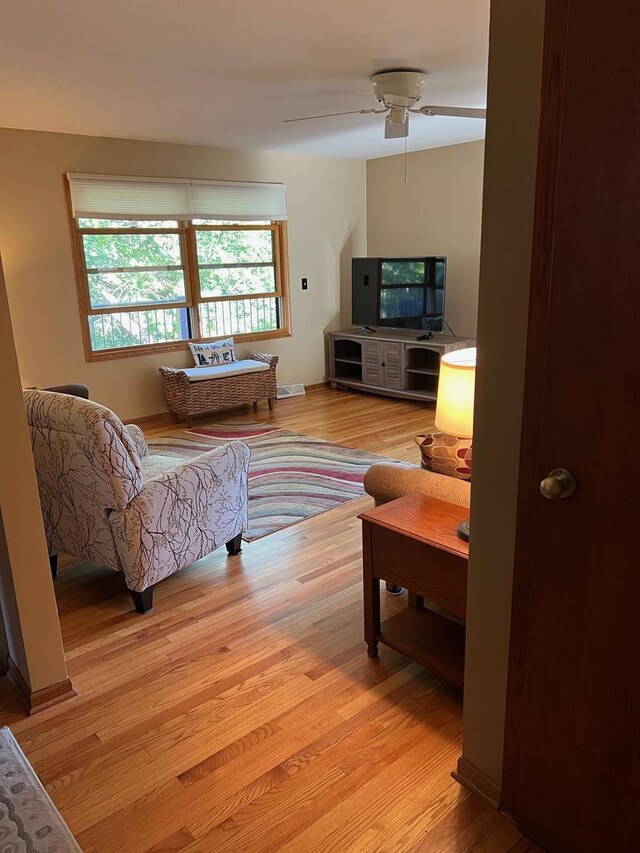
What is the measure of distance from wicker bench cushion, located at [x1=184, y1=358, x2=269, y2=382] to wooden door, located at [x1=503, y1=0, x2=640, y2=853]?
444 cm

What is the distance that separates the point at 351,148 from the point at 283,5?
12.3 feet

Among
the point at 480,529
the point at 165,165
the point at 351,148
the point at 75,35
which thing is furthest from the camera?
the point at 351,148

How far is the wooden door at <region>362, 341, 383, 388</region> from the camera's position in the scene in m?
6.53

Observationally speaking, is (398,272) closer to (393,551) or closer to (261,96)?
(261,96)

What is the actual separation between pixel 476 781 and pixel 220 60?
134 inches

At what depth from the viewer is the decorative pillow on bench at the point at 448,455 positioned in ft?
7.72

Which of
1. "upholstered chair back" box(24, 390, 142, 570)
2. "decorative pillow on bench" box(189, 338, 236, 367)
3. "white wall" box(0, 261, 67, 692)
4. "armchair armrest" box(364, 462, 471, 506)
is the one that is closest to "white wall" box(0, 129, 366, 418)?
"decorative pillow on bench" box(189, 338, 236, 367)

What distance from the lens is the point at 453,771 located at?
1.79 metres

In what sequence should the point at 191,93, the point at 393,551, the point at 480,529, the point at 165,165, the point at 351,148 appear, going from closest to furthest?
the point at 480,529, the point at 393,551, the point at 191,93, the point at 165,165, the point at 351,148

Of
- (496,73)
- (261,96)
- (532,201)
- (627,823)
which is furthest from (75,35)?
(627,823)

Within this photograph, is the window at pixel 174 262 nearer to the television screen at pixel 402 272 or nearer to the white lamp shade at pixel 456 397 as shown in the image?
the television screen at pixel 402 272

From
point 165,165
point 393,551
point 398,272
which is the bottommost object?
point 393,551

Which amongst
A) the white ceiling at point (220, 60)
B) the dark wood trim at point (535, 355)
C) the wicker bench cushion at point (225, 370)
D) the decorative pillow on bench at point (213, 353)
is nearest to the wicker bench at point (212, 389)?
the wicker bench cushion at point (225, 370)

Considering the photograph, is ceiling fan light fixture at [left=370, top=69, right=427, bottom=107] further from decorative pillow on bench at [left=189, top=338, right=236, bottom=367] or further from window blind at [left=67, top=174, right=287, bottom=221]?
decorative pillow on bench at [left=189, top=338, right=236, bottom=367]
